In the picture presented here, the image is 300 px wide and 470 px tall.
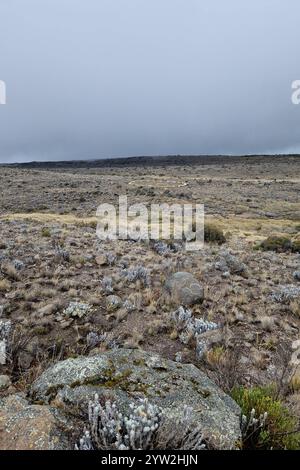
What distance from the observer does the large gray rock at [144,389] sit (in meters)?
3.10

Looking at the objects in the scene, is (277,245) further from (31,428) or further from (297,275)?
(31,428)

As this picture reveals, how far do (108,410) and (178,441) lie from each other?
0.64m

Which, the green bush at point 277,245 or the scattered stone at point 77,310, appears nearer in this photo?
the scattered stone at point 77,310

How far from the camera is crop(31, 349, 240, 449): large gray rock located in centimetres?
310

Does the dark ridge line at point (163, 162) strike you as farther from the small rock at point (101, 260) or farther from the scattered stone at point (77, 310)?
the scattered stone at point (77, 310)

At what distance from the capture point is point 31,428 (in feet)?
9.14

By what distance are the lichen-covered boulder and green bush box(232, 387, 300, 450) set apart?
171 cm

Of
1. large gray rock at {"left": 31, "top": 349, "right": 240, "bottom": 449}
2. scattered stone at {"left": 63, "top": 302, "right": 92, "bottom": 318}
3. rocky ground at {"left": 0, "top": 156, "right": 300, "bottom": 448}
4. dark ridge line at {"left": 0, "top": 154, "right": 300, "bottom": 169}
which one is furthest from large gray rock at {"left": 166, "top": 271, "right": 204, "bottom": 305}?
dark ridge line at {"left": 0, "top": 154, "right": 300, "bottom": 169}

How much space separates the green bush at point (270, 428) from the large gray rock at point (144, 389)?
26 centimetres

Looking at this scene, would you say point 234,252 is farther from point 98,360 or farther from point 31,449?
point 31,449

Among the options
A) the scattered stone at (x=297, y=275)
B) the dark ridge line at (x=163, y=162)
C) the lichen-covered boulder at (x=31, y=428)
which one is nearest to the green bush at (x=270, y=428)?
the lichen-covered boulder at (x=31, y=428)

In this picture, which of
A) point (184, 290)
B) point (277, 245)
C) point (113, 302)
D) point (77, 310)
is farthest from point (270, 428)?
point (277, 245)

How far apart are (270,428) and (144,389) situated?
131cm

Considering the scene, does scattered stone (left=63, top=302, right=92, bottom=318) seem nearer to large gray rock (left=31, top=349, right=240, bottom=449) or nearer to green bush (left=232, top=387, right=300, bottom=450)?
large gray rock (left=31, top=349, right=240, bottom=449)
